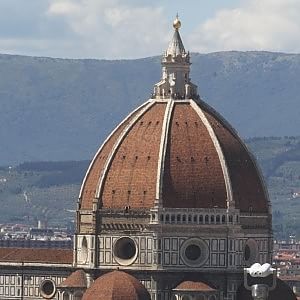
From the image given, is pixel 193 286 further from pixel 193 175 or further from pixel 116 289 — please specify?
pixel 193 175

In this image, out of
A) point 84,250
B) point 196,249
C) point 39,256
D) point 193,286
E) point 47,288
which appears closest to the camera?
point 193,286

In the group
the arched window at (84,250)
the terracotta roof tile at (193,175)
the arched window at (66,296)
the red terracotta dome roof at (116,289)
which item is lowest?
the red terracotta dome roof at (116,289)

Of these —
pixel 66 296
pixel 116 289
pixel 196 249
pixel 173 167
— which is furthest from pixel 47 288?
pixel 116 289

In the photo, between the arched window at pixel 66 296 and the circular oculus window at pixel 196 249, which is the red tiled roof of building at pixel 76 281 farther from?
the circular oculus window at pixel 196 249

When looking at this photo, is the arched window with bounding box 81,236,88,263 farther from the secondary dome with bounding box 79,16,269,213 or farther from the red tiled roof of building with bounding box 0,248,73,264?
the red tiled roof of building with bounding box 0,248,73,264

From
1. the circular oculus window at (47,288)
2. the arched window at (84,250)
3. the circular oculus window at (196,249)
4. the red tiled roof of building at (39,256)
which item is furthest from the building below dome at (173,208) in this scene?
the red tiled roof of building at (39,256)

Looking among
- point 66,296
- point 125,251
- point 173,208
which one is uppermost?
point 173,208
